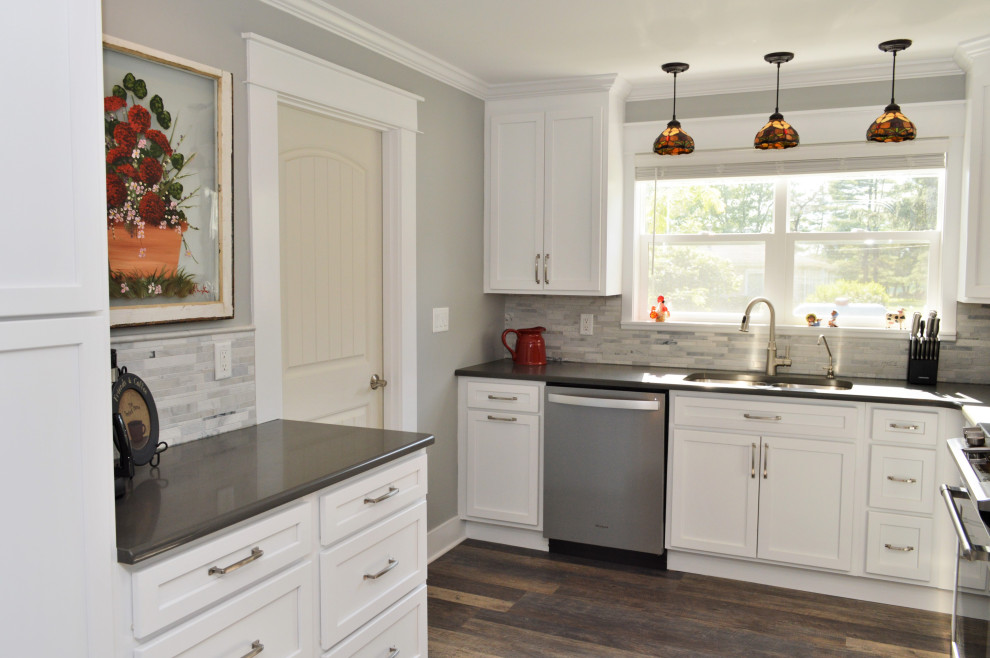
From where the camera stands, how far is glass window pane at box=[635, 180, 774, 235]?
405 centimetres

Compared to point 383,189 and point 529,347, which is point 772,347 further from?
point 383,189

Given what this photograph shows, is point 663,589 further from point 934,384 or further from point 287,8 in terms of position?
point 287,8

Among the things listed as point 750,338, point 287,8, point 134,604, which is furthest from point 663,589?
point 287,8

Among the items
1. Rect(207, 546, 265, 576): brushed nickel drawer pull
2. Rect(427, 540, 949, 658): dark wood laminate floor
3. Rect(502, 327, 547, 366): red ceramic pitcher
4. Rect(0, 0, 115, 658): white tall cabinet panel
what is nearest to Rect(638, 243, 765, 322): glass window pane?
Rect(502, 327, 547, 366): red ceramic pitcher

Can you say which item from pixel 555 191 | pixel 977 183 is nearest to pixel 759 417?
pixel 977 183

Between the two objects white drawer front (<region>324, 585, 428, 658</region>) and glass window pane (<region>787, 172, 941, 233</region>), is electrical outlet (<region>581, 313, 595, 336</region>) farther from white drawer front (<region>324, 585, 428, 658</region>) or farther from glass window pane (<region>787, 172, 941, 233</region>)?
white drawer front (<region>324, 585, 428, 658</region>)

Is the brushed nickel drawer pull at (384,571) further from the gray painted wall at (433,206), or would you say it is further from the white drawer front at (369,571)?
the gray painted wall at (433,206)

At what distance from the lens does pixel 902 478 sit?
3.27 meters

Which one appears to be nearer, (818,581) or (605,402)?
(818,581)

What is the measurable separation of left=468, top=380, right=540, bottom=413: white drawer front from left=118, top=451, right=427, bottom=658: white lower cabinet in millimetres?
Result: 1449

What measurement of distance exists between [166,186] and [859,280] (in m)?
3.27

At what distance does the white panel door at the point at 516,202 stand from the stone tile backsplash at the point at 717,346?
34 centimetres

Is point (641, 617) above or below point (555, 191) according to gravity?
below

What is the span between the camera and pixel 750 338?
13.1 ft
